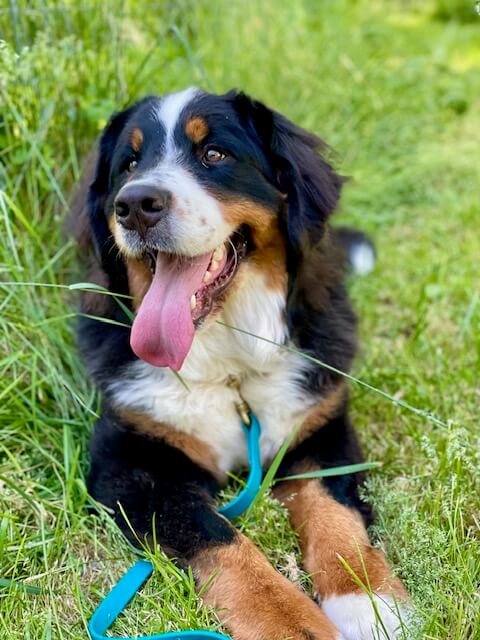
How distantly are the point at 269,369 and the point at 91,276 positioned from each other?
0.85 m

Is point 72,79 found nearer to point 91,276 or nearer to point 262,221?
point 91,276

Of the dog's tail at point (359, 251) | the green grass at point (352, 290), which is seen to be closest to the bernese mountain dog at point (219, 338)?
the green grass at point (352, 290)

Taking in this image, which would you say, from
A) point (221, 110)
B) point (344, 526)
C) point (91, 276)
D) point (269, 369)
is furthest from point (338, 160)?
point (344, 526)

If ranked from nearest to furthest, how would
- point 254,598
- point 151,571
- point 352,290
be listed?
point 254,598, point 151,571, point 352,290

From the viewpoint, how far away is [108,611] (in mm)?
2109

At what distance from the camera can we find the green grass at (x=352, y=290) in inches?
86.3

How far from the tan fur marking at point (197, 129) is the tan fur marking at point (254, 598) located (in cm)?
139

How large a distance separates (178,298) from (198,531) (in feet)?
2.52

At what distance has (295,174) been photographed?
8.37ft

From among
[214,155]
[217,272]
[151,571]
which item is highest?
[214,155]

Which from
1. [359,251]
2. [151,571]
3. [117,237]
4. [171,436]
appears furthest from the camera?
[359,251]

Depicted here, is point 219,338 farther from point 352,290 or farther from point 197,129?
point 352,290

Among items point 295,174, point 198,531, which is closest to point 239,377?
point 198,531

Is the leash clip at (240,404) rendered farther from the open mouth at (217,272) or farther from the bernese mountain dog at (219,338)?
the open mouth at (217,272)
